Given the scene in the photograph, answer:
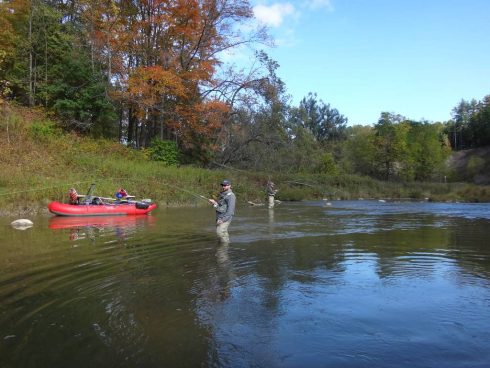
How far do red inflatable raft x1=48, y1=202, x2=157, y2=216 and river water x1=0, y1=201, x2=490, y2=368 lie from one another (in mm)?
6571

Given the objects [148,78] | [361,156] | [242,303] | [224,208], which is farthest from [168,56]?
[361,156]

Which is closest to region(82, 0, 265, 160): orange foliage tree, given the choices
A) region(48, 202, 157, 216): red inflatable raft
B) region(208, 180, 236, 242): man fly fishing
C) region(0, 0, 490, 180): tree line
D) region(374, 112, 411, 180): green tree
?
region(0, 0, 490, 180): tree line

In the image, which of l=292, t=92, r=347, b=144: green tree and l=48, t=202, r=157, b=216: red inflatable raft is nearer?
l=48, t=202, r=157, b=216: red inflatable raft

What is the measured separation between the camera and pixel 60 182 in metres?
24.0

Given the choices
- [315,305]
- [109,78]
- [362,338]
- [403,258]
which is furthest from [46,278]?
[109,78]

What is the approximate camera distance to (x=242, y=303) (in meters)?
7.02

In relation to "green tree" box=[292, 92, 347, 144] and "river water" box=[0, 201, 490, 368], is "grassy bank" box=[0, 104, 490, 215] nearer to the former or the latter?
"river water" box=[0, 201, 490, 368]

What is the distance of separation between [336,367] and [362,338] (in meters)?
0.89

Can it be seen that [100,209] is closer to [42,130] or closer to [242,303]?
[42,130]

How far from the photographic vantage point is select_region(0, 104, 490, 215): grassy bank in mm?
22797

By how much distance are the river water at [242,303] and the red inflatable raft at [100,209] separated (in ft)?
21.6

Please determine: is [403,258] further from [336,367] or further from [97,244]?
[97,244]

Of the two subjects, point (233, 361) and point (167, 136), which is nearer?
point (233, 361)

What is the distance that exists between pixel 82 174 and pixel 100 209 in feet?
21.2
